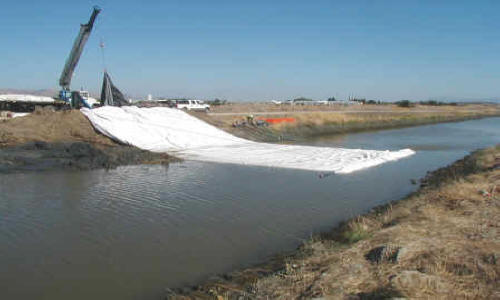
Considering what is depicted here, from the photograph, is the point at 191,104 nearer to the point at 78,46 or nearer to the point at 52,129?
the point at 78,46

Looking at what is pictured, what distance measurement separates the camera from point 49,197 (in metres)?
9.92

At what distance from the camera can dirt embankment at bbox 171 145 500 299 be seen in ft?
14.0

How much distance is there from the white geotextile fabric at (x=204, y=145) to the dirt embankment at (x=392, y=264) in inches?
275

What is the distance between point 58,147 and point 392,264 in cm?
1356

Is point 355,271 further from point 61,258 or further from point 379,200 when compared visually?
point 379,200

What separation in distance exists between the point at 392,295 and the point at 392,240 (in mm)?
1784

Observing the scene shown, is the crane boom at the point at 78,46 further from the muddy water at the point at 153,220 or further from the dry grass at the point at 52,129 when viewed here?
the muddy water at the point at 153,220

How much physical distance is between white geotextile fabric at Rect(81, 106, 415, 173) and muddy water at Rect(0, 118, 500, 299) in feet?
4.42

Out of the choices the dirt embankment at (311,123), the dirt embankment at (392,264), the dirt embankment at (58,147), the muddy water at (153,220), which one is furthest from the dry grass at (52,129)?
the dirt embankment at (392,264)

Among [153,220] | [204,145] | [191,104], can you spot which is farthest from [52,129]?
[191,104]

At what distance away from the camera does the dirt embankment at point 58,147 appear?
→ 1370cm

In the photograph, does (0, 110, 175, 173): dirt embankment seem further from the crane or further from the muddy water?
the crane

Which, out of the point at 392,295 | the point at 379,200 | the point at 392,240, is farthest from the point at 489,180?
the point at 392,295

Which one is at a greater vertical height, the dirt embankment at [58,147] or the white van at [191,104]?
the white van at [191,104]
